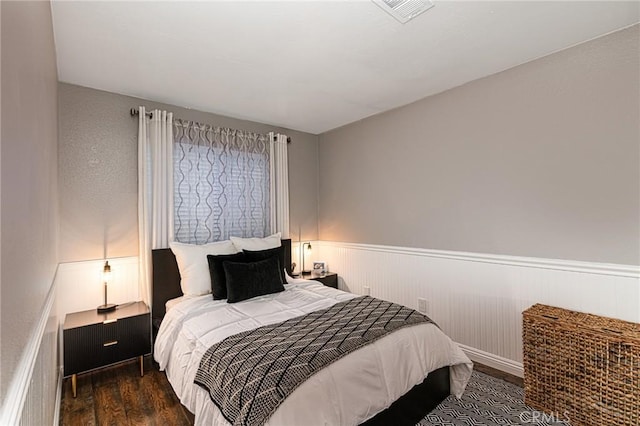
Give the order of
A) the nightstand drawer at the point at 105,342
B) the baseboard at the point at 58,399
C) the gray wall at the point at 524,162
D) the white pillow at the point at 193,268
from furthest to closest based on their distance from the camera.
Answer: the white pillow at the point at 193,268, the nightstand drawer at the point at 105,342, the gray wall at the point at 524,162, the baseboard at the point at 58,399

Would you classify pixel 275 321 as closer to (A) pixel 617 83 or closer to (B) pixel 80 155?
(B) pixel 80 155

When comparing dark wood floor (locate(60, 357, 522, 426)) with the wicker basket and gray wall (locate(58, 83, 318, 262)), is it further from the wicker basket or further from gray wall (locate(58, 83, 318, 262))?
gray wall (locate(58, 83, 318, 262))

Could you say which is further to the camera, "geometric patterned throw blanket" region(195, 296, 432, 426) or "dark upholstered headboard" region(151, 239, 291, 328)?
"dark upholstered headboard" region(151, 239, 291, 328)

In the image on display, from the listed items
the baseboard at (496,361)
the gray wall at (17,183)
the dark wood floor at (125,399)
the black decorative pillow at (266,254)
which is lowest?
the dark wood floor at (125,399)

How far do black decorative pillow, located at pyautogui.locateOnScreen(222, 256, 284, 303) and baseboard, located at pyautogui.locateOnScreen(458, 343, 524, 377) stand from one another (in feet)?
6.17

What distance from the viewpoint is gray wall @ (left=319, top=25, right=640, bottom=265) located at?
6.82ft

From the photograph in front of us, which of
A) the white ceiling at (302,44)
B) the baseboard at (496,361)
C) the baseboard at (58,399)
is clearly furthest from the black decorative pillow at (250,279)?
the baseboard at (496,361)

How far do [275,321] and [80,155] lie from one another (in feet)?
7.54

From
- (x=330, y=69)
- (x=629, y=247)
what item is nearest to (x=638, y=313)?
(x=629, y=247)

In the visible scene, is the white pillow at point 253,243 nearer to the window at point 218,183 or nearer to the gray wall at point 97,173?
the window at point 218,183

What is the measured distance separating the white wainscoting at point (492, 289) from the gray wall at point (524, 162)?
111mm

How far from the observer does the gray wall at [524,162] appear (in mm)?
2080

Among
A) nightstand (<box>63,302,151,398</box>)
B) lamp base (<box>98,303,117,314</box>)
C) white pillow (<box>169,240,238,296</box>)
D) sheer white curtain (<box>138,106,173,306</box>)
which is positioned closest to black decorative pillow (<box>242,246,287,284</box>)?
white pillow (<box>169,240,238,296</box>)

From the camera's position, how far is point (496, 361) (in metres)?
2.64
